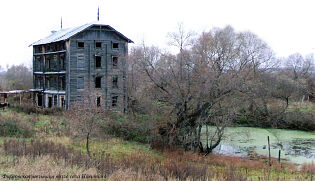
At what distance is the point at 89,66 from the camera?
1419 inches

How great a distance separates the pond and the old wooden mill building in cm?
1183

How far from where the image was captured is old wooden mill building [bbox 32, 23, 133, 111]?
116ft

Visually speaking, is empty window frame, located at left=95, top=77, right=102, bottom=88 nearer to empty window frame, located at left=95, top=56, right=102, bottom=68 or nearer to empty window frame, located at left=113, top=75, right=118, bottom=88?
empty window frame, located at left=95, top=56, right=102, bottom=68

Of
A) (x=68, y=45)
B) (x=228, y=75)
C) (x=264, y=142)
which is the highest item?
(x=68, y=45)

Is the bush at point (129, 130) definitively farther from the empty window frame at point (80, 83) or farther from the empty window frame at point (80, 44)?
the empty window frame at point (80, 44)

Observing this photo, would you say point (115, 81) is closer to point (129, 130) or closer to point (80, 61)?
point (80, 61)

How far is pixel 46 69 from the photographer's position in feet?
132

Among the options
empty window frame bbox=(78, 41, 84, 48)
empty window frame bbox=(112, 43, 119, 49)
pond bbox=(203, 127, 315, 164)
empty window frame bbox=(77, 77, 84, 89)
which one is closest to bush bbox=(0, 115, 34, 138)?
empty window frame bbox=(77, 77, 84, 89)

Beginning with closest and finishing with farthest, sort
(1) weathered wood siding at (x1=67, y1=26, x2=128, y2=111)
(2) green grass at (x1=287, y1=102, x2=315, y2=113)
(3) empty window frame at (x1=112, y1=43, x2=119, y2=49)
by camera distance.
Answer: (1) weathered wood siding at (x1=67, y1=26, x2=128, y2=111)
(3) empty window frame at (x1=112, y1=43, x2=119, y2=49)
(2) green grass at (x1=287, y1=102, x2=315, y2=113)

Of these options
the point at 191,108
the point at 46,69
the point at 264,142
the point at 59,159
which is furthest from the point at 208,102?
the point at 46,69

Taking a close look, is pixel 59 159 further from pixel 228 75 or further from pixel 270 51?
pixel 270 51

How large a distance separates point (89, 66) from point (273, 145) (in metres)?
19.8

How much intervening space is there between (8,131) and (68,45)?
13991mm

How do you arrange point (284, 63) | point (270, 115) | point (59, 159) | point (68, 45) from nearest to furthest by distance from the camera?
point (59, 159), point (68, 45), point (270, 115), point (284, 63)
